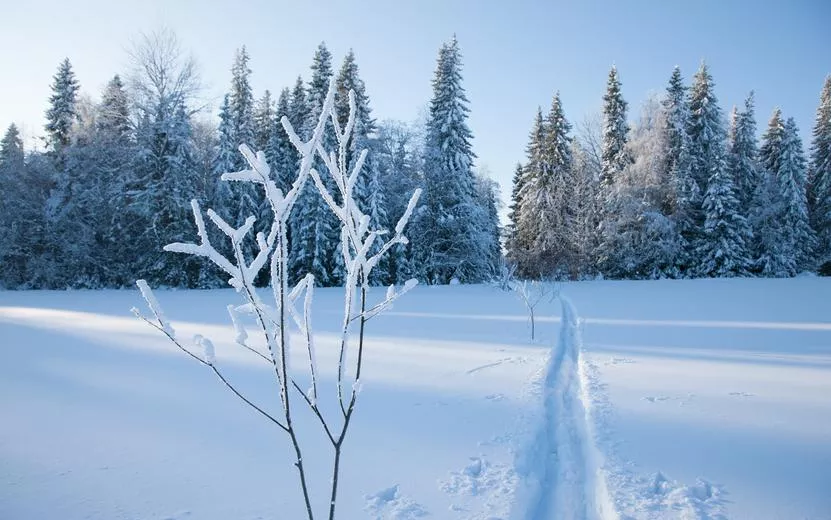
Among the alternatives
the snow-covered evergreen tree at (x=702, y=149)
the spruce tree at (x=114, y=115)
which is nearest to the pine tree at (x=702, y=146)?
the snow-covered evergreen tree at (x=702, y=149)

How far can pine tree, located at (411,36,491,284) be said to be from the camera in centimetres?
2311

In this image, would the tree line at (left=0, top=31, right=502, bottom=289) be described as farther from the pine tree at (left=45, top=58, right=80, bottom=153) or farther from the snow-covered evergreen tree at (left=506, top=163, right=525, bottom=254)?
the snow-covered evergreen tree at (left=506, top=163, right=525, bottom=254)

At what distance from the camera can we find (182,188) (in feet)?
69.1

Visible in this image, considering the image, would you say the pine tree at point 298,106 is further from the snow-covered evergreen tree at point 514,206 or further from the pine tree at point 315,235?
the snow-covered evergreen tree at point 514,206

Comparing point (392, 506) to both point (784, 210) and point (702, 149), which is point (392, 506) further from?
point (784, 210)

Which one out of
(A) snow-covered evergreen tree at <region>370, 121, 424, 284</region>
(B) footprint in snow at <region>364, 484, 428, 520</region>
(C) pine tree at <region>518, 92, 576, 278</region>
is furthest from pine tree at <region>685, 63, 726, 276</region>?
(B) footprint in snow at <region>364, 484, 428, 520</region>

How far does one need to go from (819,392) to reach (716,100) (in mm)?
28443

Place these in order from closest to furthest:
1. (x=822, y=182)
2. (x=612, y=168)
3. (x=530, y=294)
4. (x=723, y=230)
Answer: (x=530, y=294) < (x=723, y=230) < (x=612, y=168) < (x=822, y=182)

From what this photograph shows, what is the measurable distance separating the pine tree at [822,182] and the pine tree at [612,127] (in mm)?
13135

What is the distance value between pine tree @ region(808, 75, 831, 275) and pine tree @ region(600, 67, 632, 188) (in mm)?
13135

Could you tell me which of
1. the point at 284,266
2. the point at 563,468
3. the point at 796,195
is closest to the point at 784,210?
the point at 796,195

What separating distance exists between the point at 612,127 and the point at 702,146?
17.4 feet

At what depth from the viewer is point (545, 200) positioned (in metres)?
28.4

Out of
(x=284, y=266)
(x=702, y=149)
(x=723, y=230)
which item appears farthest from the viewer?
(x=702, y=149)
